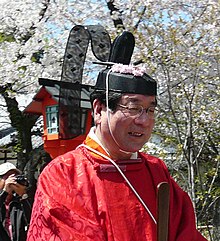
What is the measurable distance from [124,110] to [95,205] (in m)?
0.41

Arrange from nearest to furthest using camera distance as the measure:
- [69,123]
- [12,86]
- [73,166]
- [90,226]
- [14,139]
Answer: [90,226] < [73,166] < [69,123] < [12,86] < [14,139]

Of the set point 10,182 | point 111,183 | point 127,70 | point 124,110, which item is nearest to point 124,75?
point 127,70

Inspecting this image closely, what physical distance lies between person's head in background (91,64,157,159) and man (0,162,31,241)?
1758mm

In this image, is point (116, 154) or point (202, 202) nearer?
point (116, 154)

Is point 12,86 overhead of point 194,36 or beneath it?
beneath

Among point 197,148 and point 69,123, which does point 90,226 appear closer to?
point 69,123

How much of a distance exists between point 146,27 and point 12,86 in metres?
3.29

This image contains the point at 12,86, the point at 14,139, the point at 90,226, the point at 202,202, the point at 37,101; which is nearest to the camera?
the point at 90,226

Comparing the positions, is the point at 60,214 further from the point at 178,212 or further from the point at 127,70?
the point at 127,70

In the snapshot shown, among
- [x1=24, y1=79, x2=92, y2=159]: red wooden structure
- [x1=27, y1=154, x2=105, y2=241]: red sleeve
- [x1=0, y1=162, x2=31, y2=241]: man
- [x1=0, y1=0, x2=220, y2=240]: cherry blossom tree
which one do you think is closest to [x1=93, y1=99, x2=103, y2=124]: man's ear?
[x1=27, y1=154, x2=105, y2=241]: red sleeve

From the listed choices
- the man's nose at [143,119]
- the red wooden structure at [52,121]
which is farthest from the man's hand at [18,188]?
the man's nose at [143,119]

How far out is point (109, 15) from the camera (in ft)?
23.3

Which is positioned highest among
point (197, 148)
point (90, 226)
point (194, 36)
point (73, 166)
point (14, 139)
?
point (194, 36)

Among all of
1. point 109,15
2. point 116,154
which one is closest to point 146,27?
point 109,15
